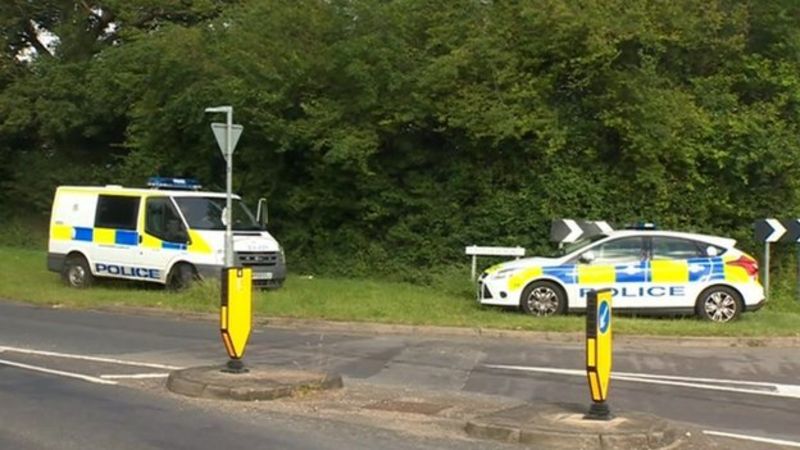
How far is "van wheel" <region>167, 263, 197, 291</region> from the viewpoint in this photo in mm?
20000

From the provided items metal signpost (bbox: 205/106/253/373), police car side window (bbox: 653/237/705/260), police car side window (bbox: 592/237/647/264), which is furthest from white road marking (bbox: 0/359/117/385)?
Result: police car side window (bbox: 653/237/705/260)

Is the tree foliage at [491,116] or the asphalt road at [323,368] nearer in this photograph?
the asphalt road at [323,368]

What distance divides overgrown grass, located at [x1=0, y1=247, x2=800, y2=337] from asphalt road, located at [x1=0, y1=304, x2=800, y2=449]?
0.89 meters

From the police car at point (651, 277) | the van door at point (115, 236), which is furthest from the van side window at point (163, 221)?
the police car at point (651, 277)

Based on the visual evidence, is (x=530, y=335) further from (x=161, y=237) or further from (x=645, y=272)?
(x=161, y=237)

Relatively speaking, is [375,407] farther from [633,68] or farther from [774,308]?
[633,68]

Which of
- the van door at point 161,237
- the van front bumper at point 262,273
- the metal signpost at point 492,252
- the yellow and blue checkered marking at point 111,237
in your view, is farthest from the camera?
the metal signpost at point 492,252

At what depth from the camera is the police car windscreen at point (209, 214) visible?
2025 centimetres

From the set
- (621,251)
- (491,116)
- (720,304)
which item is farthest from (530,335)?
(491,116)

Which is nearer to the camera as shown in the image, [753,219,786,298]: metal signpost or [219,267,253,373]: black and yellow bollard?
[219,267,253,373]: black and yellow bollard

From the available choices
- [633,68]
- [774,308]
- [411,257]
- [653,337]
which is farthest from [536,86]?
[653,337]

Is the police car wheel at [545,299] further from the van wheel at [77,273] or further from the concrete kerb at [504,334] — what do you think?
the van wheel at [77,273]

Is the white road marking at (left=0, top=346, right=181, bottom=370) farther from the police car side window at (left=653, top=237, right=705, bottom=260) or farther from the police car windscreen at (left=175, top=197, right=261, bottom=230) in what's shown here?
the police car side window at (left=653, top=237, right=705, bottom=260)

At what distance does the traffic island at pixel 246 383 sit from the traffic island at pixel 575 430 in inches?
81.2
